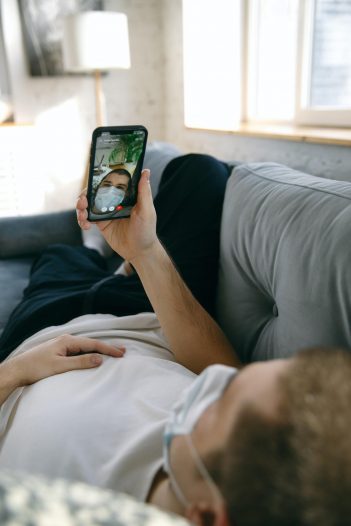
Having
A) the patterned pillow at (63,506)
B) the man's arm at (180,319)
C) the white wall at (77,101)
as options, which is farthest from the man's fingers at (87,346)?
the white wall at (77,101)

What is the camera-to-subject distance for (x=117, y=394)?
2.38ft

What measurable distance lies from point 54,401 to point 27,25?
3140mm

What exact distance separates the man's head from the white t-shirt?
0.14 meters

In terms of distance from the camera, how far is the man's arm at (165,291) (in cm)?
91

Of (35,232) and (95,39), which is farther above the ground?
(95,39)

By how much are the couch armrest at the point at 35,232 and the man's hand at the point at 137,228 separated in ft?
4.02

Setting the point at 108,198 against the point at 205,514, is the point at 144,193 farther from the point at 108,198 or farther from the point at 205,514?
the point at 205,514

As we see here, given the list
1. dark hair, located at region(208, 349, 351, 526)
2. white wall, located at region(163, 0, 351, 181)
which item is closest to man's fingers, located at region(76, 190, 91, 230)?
dark hair, located at region(208, 349, 351, 526)

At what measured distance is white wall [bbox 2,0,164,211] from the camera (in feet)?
11.0

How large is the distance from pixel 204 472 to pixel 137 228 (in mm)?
619

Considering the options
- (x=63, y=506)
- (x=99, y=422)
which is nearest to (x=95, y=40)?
(x=99, y=422)

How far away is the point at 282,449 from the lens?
1.22 ft

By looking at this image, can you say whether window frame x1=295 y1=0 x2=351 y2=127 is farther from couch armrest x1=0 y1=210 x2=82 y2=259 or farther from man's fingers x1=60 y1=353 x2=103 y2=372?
man's fingers x1=60 y1=353 x2=103 y2=372

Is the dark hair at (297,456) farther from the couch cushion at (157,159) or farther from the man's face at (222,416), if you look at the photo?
the couch cushion at (157,159)
